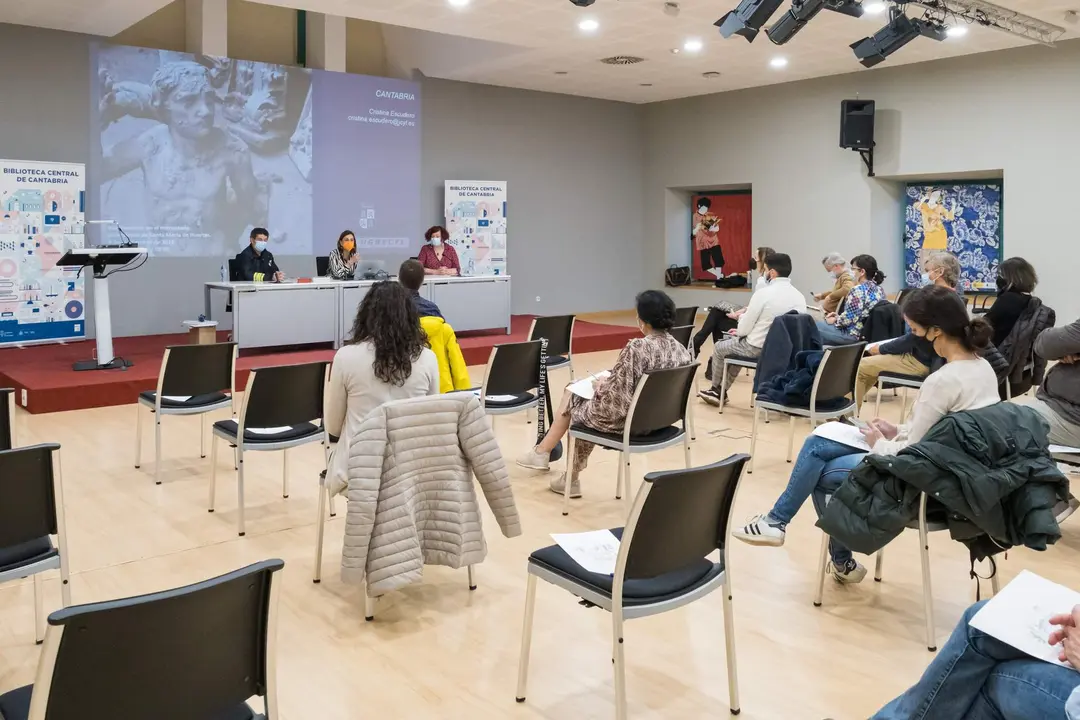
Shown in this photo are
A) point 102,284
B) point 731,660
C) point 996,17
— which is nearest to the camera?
point 731,660

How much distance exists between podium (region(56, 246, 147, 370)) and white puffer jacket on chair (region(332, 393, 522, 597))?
504 centimetres

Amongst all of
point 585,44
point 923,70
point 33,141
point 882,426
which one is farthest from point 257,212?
point 882,426

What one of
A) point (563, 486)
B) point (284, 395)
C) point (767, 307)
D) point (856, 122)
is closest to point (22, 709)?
point (284, 395)

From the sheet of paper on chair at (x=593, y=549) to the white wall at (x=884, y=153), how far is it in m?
9.22

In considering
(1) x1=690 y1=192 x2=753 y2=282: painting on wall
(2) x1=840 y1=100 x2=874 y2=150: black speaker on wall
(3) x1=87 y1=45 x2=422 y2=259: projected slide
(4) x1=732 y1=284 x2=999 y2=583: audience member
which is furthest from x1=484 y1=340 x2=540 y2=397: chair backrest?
(1) x1=690 y1=192 x2=753 y2=282: painting on wall

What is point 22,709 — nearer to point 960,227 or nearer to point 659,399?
point 659,399

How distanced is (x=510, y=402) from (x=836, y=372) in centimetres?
186

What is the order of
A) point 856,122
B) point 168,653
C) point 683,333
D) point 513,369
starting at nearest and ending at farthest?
point 168,653
point 513,369
point 683,333
point 856,122

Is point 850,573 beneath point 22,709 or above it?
beneath

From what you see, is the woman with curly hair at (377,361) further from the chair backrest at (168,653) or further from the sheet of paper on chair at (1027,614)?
the sheet of paper on chair at (1027,614)

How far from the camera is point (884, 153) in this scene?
11703 millimetres

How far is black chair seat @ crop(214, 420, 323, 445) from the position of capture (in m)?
4.46

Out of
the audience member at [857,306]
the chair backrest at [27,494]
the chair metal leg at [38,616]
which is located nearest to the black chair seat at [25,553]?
the chair backrest at [27,494]

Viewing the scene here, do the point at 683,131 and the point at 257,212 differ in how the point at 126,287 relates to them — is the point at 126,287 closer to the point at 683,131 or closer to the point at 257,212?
the point at 257,212
